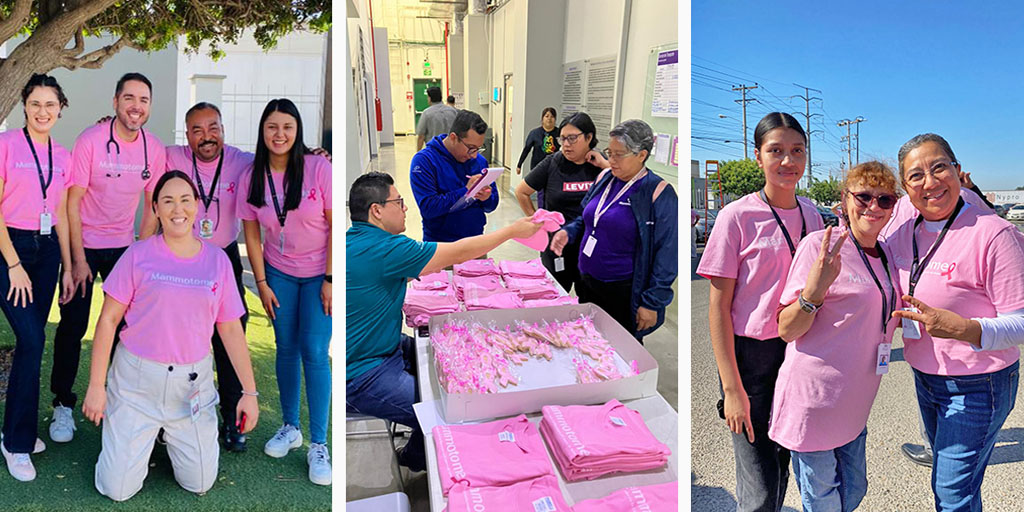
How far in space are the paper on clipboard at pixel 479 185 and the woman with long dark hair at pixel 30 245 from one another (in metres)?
1.21

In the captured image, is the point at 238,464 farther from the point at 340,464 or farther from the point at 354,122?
the point at 354,122

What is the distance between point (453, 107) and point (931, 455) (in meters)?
1.90

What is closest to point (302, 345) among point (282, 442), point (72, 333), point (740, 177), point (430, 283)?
point (282, 442)

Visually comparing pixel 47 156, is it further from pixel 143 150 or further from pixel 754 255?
pixel 754 255

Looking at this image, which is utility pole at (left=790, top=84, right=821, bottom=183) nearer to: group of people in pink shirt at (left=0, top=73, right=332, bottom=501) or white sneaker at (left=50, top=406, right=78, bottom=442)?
group of people in pink shirt at (left=0, top=73, right=332, bottom=501)

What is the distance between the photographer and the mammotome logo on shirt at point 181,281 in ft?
6.06

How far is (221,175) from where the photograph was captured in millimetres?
1852

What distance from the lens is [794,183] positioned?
1.26 metres

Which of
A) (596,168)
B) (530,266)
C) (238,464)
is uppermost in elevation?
(596,168)

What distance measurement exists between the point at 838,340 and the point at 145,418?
80.8 inches

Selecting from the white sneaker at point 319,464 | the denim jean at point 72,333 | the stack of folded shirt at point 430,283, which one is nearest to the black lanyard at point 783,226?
the stack of folded shirt at point 430,283

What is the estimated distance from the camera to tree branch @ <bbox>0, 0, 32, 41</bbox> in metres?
1.83

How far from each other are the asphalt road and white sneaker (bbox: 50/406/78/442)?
205 centimetres

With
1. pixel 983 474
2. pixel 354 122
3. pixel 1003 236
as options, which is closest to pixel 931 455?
pixel 983 474
